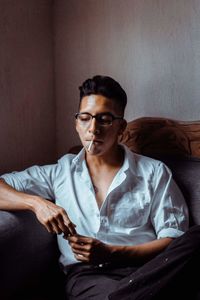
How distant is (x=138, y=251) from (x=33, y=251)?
0.36m

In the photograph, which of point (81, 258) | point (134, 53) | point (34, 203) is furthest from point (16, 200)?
point (134, 53)

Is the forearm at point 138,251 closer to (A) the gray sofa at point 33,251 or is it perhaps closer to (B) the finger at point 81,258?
(B) the finger at point 81,258

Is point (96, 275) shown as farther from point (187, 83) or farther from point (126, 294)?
point (187, 83)

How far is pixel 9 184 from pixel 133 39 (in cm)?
93

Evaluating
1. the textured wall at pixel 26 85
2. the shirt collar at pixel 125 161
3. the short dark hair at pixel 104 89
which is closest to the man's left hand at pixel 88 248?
the shirt collar at pixel 125 161

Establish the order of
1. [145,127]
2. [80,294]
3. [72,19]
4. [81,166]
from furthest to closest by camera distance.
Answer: [72,19] → [145,127] → [81,166] → [80,294]

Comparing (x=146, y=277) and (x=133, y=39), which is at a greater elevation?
(x=133, y=39)

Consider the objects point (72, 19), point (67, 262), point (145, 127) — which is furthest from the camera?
point (72, 19)

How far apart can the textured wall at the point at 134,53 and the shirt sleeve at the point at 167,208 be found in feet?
1.49

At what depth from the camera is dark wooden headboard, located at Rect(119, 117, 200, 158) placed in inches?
65.7

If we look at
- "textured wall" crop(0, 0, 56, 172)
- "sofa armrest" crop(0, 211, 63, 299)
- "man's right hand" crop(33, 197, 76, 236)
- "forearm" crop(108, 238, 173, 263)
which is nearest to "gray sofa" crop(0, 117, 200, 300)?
"sofa armrest" crop(0, 211, 63, 299)

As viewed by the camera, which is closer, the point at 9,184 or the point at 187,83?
the point at 9,184

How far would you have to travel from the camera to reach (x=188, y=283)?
3.70 ft

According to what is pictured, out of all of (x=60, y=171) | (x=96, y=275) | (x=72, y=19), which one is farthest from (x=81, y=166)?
(x=72, y=19)
